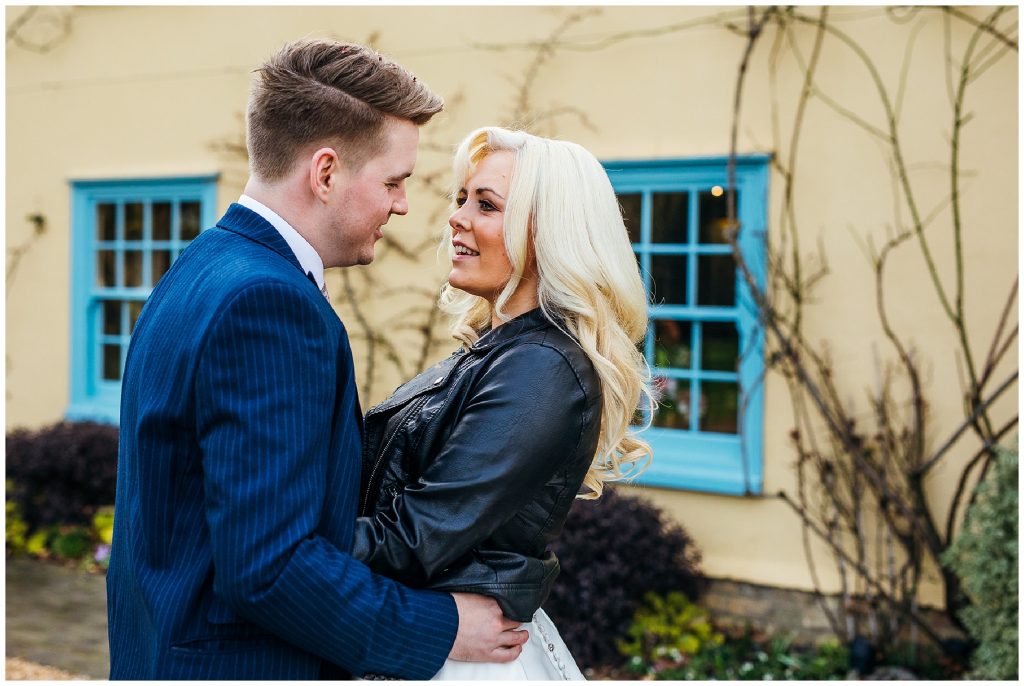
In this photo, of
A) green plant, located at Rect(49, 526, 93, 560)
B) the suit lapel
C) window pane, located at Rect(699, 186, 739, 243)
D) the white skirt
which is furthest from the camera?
green plant, located at Rect(49, 526, 93, 560)

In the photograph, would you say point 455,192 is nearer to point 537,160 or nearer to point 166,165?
point 537,160

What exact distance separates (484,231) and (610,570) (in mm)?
3434

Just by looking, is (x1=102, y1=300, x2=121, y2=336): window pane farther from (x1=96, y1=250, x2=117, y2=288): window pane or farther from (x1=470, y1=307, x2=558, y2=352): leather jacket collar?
(x1=470, y1=307, x2=558, y2=352): leather jacket collar

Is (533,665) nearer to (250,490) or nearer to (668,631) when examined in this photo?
(250,490)

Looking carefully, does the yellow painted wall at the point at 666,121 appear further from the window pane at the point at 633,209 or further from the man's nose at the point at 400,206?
the man's nose at the point at 400,206

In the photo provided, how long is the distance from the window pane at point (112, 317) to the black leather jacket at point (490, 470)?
262 inches

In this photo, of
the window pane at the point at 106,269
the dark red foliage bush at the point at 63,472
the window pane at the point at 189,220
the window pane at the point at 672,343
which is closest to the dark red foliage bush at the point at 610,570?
the window pane at the point at 672,343

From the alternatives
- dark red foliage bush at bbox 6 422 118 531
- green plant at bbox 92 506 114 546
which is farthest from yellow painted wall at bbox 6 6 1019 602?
green plant at bbox 92 506 114 546

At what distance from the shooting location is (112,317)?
319 inches

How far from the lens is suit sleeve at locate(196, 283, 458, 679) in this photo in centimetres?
158

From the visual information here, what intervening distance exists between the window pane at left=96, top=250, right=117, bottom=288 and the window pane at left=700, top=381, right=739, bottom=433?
5099mm

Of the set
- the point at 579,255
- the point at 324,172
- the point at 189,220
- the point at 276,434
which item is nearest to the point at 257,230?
the point at 324,172

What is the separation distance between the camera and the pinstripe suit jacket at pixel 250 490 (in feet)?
5.22

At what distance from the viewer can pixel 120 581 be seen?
77.7 inches
